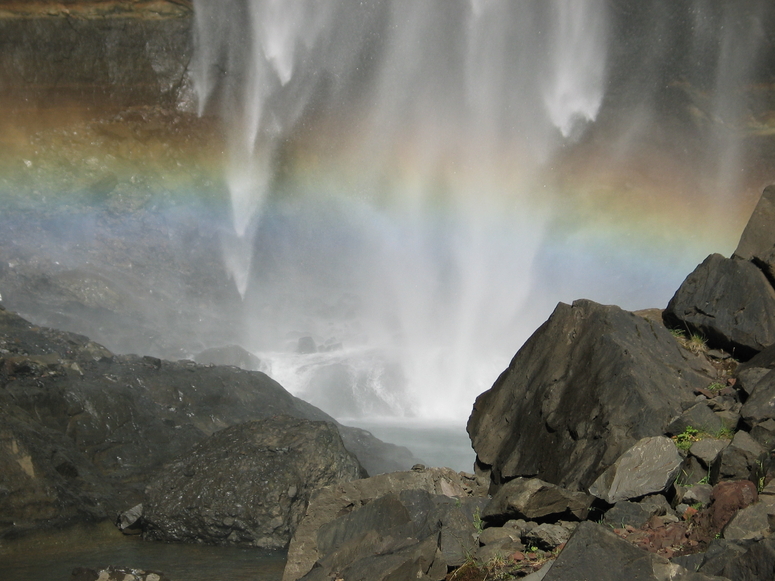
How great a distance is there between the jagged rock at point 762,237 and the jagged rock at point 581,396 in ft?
3.85

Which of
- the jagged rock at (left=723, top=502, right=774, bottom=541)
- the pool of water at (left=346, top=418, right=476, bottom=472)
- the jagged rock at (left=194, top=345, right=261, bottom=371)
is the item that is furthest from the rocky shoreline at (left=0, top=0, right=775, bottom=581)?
the jagged rock at (left=194, top=345, right=261, bottom=371)

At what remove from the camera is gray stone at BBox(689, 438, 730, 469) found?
466cm

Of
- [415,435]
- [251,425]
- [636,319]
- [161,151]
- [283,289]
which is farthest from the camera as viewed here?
[283,289]

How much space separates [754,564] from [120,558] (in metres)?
6.93

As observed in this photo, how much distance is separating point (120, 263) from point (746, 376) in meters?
33.1

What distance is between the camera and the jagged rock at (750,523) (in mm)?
3577

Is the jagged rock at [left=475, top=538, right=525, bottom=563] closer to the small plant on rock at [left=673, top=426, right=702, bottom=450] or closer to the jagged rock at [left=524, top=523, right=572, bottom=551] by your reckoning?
the jagged rock at [left=524, top=523, right=572, bottom=551]

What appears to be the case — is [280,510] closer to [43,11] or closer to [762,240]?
[762,240]

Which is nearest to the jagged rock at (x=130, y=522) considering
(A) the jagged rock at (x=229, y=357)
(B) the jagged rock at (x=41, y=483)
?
(B) the jagged rock at (x=41, y=483)

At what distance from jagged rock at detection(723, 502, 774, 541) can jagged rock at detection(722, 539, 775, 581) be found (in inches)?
16.4

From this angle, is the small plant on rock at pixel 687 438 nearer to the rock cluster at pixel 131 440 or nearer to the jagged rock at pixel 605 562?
the jagged rock at pixel 605 562

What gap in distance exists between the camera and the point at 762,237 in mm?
6758

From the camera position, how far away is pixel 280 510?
874 cm

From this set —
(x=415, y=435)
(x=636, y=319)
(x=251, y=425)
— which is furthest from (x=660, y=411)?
(x=415, y=435)
